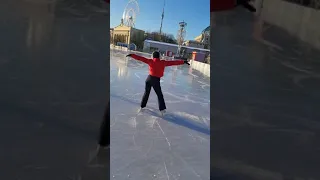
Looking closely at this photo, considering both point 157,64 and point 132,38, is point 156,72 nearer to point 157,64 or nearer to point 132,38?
point 157,64

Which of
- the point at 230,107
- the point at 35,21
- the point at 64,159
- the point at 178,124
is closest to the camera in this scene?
the point at 35,21

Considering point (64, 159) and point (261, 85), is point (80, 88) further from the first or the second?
point (261, 85)

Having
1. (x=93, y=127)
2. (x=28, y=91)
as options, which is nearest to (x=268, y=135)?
(x=93, y=127)

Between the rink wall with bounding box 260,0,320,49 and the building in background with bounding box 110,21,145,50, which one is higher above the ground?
the building in background with bounding box 110,21,145,50

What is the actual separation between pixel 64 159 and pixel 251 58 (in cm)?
141

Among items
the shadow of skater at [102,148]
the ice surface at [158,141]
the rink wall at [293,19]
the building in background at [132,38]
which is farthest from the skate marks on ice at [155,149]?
the building in background at [132,38]

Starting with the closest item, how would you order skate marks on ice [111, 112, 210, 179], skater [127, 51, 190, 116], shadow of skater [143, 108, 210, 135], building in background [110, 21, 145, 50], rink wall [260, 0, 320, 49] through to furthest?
rink wall [260, 0, 320, 49], skate marks on ice [111, 112, 210, 179], shadow of skater [143, 108, 210, 135], skater [127, 51, 190, 116], building in background [110, 21, 145, 50]

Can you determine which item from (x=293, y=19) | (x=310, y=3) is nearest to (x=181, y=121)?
(x=293, y=19)

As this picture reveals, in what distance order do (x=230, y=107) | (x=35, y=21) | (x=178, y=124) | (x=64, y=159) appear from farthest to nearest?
(x=178, y=124) → (x=230, y=107) → (x=64, y=159) → (x=35, y=21)

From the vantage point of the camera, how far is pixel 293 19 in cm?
171

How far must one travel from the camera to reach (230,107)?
6.41 feet

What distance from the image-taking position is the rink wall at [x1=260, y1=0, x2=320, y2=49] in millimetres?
1688

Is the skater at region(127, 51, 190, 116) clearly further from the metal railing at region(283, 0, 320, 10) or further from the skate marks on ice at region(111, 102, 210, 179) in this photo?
the metal railing at region(283, 0, 320, 10)

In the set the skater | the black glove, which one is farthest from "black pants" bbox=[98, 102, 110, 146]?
the skater
